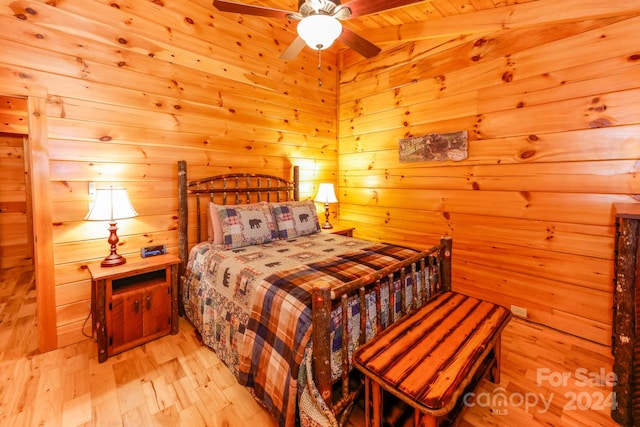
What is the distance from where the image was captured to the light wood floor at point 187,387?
5.01 feet

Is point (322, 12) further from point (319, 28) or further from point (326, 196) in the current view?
point (326, 196)

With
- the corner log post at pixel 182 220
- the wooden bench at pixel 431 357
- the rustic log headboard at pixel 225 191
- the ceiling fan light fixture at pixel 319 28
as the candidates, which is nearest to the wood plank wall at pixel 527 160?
the wooden bench at pixel 431 357

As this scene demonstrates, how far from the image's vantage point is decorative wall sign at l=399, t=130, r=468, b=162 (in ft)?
9.12

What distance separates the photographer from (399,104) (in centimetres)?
327

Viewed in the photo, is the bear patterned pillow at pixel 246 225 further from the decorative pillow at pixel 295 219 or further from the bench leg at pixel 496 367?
the bench leg at pixel 496 367

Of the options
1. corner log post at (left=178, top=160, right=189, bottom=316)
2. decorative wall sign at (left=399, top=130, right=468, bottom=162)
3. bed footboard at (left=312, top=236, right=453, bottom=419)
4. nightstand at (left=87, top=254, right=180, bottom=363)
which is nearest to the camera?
bed footboard at (left=312, top=236, right=453, bottom=419)

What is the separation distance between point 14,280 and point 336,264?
4.16 metres

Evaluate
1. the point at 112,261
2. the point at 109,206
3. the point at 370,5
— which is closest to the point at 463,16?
the point at 370,5

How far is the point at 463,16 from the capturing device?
270 centimetres

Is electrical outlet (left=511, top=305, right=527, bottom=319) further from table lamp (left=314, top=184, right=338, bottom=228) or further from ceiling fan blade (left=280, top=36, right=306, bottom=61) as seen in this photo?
ceiling fan blade (left=280, top=36, right=306, bottom=61)

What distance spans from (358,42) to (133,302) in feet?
8.15

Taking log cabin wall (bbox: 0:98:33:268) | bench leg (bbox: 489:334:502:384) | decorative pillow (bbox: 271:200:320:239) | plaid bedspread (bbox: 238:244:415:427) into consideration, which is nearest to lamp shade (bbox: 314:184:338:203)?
decorative pillow (bbox: 271:200:320:239)

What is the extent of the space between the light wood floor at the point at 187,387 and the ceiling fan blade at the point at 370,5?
7.57 feet

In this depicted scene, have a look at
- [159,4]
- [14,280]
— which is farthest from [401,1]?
[14,280]
